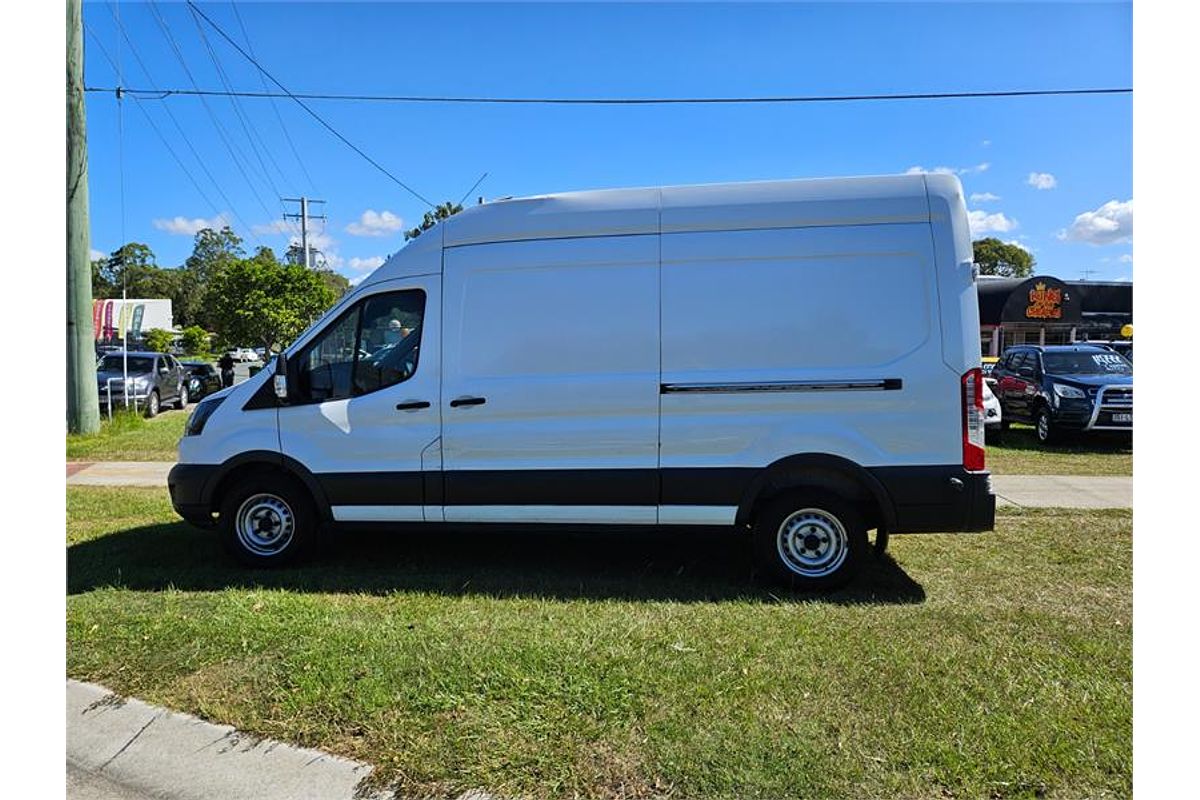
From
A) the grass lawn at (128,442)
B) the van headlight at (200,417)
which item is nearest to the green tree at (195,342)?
the grass lawn at (128,442)

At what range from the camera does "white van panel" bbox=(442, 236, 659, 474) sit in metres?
4.96

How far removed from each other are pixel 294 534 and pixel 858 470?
4.10 m

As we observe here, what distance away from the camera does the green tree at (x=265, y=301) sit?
38.3 meters

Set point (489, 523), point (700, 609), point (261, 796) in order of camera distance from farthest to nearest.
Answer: point (489, 523) → point (700, 609) → point (261, 796)

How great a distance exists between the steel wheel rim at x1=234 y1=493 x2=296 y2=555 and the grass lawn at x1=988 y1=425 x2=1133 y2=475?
8866 mm

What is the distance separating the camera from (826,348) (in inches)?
189

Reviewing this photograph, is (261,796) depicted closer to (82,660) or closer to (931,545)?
(82,660)

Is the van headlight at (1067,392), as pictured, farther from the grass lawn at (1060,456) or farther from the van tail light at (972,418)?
the van tail light at (972,418)

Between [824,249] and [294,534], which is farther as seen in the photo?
[294,534]

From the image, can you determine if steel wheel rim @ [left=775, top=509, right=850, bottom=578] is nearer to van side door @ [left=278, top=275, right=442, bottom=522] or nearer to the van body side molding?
the van body side molding

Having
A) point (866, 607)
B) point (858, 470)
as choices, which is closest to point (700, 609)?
point (866, 607)

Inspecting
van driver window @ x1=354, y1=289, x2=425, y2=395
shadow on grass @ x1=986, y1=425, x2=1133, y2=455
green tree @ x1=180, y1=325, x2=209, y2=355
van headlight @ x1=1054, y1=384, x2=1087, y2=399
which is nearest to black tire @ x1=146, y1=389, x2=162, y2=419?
van driver window @ x1=354, y1=289, x2=425, y2=395

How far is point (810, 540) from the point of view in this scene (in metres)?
4.97

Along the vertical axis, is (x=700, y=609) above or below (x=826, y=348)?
below
